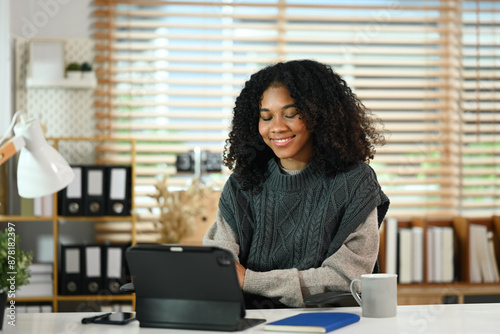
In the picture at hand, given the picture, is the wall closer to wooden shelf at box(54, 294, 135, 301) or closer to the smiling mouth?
wooden shelf at box(54, 294, 135, 301)

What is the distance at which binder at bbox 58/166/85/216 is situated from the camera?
142 inches

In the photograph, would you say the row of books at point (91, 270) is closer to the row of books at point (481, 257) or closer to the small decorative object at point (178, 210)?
the small decorative object at point (178, 210)

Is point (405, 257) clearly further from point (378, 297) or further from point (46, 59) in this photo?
point (46, 59)

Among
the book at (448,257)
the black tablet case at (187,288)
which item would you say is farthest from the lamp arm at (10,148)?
the book at (448,257)

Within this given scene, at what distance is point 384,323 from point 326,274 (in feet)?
1.33

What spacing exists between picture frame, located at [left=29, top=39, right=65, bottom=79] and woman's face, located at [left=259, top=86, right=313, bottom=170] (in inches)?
83.4

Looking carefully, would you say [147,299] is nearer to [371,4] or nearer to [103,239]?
[103,239]

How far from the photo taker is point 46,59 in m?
3.85

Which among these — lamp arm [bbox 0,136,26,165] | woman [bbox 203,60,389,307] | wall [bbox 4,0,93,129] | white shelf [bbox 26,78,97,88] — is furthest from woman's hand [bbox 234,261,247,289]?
wall [bbox 4,0,93,129]

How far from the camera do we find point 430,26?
417cm

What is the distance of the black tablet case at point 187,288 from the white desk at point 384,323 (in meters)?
0.03

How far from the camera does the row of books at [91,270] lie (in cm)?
360

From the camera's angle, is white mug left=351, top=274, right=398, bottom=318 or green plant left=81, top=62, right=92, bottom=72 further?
green plant left=81, top=62, right=92, bottom=72

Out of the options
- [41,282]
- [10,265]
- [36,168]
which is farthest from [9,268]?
[41,282]
